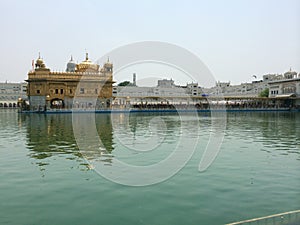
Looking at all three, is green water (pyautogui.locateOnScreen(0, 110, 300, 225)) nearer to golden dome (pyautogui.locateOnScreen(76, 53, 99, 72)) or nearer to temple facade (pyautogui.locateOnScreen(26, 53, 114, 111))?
temple facade (pyautogui.locateOnScreen(26, 53, 114, 111))

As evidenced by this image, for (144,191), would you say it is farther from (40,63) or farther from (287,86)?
(287,86)

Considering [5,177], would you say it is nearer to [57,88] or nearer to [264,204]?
[264,204]

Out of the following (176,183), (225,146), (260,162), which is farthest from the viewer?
(225,146)

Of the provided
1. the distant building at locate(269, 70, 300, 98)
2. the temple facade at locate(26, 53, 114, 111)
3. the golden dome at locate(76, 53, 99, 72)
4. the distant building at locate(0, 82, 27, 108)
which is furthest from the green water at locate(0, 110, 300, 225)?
the distant building at locate(0, 82, 27, 108)

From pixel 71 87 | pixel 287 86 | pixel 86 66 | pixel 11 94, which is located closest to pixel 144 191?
pixel 71 87

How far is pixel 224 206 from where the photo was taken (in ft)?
17.2

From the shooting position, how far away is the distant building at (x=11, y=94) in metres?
71.0

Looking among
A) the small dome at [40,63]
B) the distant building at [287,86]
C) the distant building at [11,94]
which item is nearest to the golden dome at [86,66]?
the small dome at [40,63]

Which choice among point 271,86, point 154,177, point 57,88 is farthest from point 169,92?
point 154,177

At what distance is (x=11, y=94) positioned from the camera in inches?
2906

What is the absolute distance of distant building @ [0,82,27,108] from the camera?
71000 millimetres

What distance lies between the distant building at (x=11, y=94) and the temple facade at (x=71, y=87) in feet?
85.7

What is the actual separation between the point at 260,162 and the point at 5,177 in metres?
7.06

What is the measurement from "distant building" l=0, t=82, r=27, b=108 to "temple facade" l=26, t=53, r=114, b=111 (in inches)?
1028
